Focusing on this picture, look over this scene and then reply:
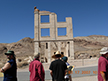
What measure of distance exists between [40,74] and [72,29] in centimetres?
1966

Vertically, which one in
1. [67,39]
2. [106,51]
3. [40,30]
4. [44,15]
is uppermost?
[44,15]

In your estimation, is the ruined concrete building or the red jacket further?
the ruined concrete building

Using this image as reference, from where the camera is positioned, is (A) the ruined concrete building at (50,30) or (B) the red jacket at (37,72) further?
(A) the ruined concrete building at (50,30)

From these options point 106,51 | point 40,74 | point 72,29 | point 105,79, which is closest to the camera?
point 105,79

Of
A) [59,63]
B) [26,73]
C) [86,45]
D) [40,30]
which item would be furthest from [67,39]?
[86,45]

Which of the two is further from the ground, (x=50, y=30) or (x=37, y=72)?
(x=50, y=30)

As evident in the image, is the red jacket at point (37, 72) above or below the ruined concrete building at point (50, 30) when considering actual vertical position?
below

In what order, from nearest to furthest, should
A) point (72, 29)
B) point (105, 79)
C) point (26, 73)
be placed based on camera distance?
point (105, 79), point (26, 73), point (72, 29)

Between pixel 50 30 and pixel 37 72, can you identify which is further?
pixel 50 30

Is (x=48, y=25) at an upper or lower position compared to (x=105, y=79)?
upper

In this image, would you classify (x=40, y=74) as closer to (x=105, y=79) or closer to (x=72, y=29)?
(x=105, y=79)

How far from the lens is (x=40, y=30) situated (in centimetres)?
2341

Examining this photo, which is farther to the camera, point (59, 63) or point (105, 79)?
point (59, 63)

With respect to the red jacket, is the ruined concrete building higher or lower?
higher
